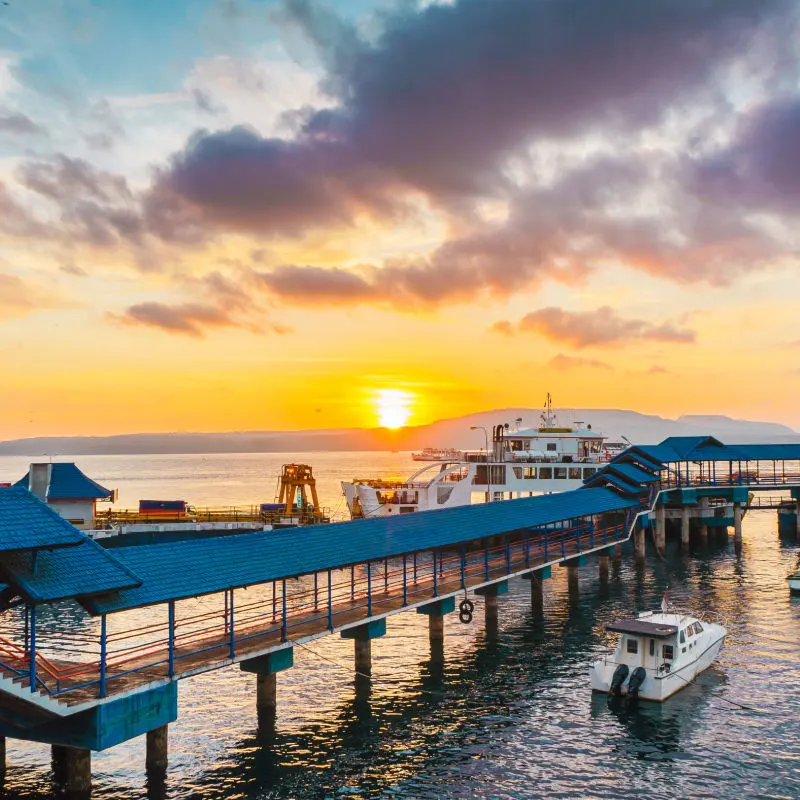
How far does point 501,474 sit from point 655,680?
5018cm

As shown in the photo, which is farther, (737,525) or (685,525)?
(685,525)

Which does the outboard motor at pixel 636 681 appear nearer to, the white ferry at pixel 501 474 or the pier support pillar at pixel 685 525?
the white ferry at pixel 501 474

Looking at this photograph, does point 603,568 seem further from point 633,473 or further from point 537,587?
point 537,587

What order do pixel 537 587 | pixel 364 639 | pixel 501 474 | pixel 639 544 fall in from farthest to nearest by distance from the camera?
pixel 501 474, pixel 639 544, pixel 537 587, pixel 364 639

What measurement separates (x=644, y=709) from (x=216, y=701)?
696 inches

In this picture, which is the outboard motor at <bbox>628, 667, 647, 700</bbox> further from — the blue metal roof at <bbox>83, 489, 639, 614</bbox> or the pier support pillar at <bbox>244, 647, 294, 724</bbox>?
the pier support pillar at <bbox>244, 647, 294, 724</bbox>

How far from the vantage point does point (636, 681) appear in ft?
109

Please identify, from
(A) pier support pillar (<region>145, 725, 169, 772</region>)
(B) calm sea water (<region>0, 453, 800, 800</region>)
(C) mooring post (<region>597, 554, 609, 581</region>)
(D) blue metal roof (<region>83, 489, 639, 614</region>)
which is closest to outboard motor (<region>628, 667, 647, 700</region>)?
(B) calm sea water (<region>0, 453, 800, 800</region>)

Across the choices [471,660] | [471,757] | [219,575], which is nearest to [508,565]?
[471,660]

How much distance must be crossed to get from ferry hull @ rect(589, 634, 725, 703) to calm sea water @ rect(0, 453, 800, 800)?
0.46 metres

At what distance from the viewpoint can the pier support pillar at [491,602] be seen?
43.2 meters

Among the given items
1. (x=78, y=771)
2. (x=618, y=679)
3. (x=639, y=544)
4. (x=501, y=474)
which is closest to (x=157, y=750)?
(x=78, y=771)

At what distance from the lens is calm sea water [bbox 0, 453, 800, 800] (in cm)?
2561

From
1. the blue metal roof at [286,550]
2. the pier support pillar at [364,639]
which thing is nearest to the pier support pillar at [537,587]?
the blue metal roof at [286,550]
